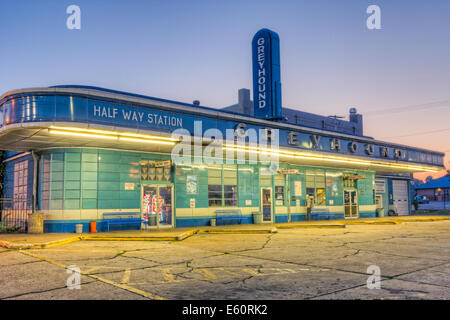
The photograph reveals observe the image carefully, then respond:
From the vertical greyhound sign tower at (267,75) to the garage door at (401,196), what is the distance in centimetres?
2309

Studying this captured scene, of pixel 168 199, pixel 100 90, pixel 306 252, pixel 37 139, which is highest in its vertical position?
pixel 100 90

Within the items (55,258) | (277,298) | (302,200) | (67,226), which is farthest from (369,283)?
(302,200)

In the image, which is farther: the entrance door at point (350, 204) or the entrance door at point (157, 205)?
the entrance door at point (350, 204)

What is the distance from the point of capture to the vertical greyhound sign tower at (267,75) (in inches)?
918

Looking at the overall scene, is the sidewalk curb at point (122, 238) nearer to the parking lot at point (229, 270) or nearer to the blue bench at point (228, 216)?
the parking lot at point (229, 270)

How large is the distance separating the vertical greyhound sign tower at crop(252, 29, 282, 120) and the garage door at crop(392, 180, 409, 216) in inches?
909

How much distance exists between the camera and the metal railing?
20.1 metres

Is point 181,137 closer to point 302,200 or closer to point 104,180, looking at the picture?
point 104,180

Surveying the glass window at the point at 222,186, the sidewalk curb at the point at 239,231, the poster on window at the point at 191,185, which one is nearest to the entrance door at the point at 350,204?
the glass window at the point at 222,186

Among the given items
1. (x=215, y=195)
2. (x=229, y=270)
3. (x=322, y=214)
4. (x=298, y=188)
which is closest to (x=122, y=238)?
(x=229, y=270)

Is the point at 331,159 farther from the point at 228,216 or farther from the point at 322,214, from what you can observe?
the point at 228,216

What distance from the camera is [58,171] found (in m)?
17.9

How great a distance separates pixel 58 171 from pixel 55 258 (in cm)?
827

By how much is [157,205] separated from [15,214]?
8283 mm
